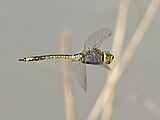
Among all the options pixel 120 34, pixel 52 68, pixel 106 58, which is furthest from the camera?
pixel 52 68

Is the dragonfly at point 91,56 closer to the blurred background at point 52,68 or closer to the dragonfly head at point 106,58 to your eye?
the dragonfly head at point 106,58

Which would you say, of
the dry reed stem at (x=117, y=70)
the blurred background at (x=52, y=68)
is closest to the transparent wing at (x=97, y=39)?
the dry reed stem at (x=117, y=70)

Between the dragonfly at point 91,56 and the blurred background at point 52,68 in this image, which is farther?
the blurred background at point 52,68

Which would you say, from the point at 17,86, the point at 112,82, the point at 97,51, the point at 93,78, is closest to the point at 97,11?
the point at 93,78

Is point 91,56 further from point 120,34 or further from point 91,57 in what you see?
point 120,34

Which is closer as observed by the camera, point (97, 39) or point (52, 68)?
point (97, 39)

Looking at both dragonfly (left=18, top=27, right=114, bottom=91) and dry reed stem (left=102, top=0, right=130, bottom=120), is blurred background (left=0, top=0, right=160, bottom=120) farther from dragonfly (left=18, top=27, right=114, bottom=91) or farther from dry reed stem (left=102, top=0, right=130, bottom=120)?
dragonfly (left=18, top=27, right=114, bottom=91)

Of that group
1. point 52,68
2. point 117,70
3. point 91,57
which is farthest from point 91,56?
point 52,68

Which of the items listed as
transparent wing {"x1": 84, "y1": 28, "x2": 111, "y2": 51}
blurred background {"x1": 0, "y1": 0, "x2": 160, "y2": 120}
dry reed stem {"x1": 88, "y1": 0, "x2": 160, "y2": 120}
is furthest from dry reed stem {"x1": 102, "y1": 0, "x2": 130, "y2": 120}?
blurred background {"x1": 0, "y1": 0, "x2": 160, "y2": 120}

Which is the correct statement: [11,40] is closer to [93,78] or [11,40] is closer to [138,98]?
[93,78]
